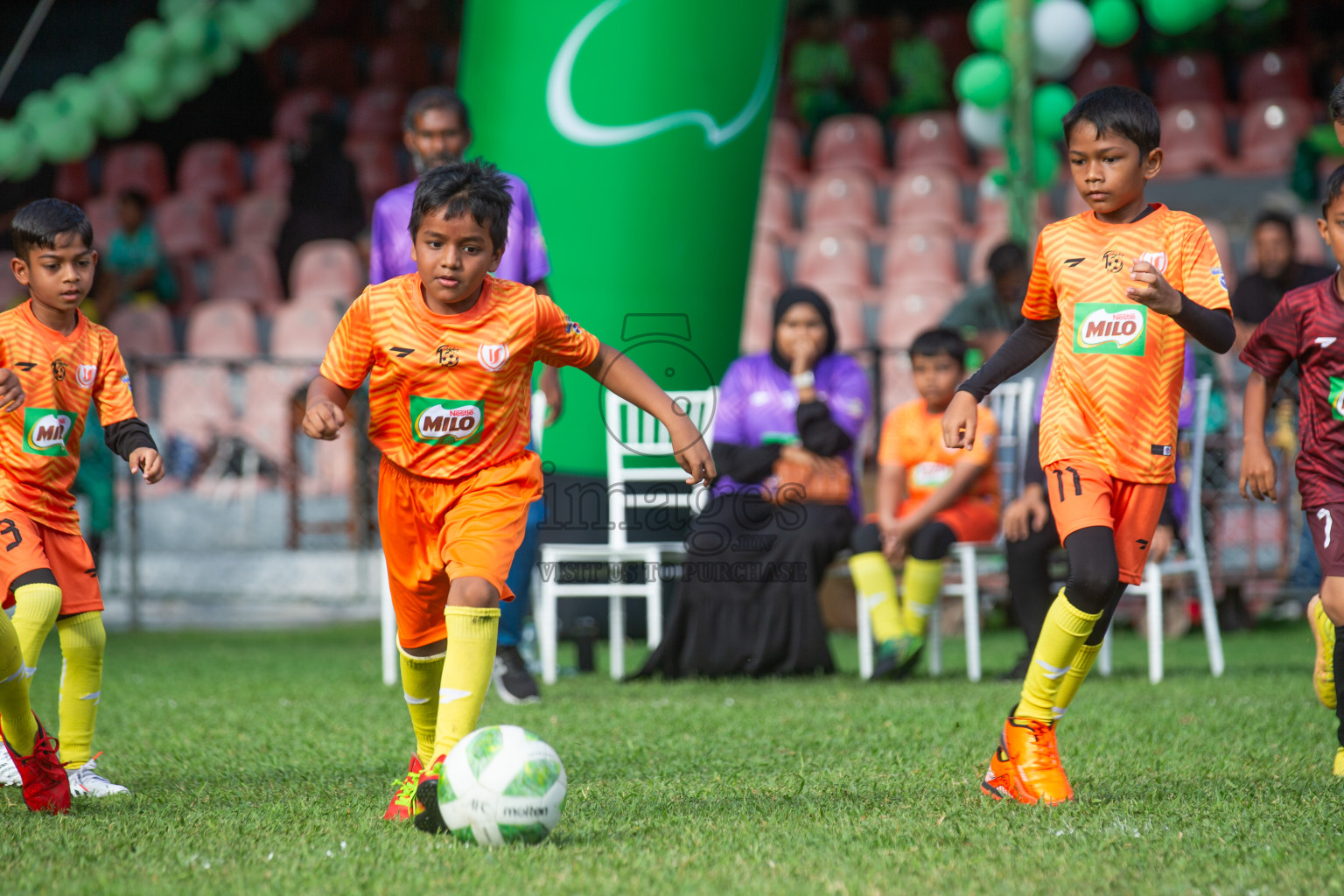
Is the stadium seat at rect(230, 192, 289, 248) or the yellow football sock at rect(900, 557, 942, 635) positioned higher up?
the stadium seat at rect(230, 192, 289, 248)

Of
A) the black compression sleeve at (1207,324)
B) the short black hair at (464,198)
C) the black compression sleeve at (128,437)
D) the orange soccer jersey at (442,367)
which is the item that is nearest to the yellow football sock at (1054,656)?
the black compression sleeve at (1207,324)

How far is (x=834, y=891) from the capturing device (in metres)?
2.45

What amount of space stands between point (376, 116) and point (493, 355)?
1232cm

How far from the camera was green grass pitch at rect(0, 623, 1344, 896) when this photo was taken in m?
2.58

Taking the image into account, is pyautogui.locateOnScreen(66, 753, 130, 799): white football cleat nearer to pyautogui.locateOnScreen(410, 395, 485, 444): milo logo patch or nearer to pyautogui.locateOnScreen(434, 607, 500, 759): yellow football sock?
pyautogui.locateOnScreen(434, 607, 500, 759): yellow football sock

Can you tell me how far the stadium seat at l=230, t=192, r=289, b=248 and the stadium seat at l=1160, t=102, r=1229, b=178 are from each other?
26.7ft

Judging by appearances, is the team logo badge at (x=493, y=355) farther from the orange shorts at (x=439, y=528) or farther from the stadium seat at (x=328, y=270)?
the stadium seat at (x=328, y=270)

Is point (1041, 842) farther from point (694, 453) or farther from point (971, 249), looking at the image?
point (971, 249)

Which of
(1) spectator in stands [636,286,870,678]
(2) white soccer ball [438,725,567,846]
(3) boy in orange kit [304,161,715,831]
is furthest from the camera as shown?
(1) spectator in stands [636,286,870,678]

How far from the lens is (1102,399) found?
11.1 ft

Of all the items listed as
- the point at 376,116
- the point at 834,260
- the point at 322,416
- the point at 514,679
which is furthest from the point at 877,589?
the point at 376,116

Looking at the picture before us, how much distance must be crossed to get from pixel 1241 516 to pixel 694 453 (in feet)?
20.2

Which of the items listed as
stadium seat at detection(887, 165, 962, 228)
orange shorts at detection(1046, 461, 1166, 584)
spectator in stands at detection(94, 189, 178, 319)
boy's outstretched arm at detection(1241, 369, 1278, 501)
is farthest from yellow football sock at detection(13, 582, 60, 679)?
stadium seat at detection(887, 165, 962, 228)

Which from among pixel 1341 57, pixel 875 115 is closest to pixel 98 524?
pixel 875 115
